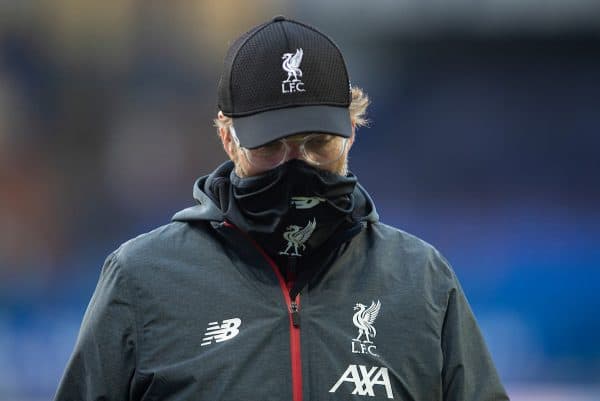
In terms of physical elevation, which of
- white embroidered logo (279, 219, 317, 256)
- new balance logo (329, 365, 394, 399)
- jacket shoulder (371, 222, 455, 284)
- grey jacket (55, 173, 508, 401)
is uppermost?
white embroidered logo (279, 219, 317, 256)

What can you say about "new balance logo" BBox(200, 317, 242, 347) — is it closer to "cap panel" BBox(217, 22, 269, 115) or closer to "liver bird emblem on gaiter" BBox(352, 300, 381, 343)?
"liver bird emblem on gaiter" BBox(352, 300, 381, 343)

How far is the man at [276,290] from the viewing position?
269cm

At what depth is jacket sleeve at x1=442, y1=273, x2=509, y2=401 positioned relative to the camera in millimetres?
2824

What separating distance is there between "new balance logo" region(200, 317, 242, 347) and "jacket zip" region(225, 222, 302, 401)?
0.12 meters

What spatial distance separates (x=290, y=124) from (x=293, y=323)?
444mm

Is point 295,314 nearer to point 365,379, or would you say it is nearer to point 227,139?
point 365,379

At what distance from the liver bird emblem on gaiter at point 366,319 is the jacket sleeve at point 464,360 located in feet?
0.63

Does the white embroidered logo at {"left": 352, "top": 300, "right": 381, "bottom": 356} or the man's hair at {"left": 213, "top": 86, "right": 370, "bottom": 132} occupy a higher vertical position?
the man's hair at {"left": 213, "top": 86, "right": 370, "bottom": 132}

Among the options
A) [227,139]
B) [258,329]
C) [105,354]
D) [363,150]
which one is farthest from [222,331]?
[363,150]

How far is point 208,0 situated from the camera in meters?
8.58

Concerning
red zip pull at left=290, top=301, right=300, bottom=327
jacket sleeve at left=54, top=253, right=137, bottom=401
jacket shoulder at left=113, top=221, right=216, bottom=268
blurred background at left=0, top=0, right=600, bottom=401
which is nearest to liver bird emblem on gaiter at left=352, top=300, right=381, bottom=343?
red zip pull at left=290, top=301, right=300, bottom=327

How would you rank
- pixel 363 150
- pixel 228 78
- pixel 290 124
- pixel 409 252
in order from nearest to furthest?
1. pixel 290 124
2. pixel 228 78
3. pixel 409 252
4. pixel 363 150

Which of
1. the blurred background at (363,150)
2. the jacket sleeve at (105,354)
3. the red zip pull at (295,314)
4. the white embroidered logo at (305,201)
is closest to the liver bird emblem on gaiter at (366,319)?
the red zip pull at (295,314)

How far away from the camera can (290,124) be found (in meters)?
2.69
